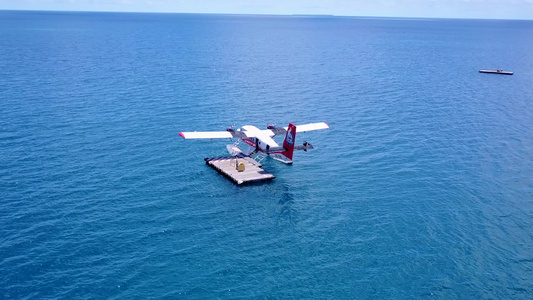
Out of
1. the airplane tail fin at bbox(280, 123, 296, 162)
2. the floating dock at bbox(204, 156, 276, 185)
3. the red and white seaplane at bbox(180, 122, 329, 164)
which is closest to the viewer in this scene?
the floating dock at bbox(204, 156, 276, 185)

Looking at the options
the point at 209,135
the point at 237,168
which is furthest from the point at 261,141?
the point at 209,135

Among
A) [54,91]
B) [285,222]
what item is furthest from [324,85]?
[285,222]

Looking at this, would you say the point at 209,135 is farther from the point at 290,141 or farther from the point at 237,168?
the point at 290,141

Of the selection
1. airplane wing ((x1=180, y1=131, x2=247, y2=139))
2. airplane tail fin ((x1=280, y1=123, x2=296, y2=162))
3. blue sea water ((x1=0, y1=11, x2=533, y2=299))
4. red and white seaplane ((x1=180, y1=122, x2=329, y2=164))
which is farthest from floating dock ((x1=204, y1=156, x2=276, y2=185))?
airplane tail fin ((x1=280, y1=123, x2=296, y2=162))

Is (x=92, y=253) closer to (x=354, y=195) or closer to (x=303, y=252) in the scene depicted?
(x=303, y=252)

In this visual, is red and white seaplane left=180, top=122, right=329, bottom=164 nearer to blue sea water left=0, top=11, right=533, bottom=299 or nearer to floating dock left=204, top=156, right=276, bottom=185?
floating dock left=204, top=156, right=276, bottom=185

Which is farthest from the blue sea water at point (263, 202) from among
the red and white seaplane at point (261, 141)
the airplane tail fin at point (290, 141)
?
the airplane tail fin at point (290, 141)
